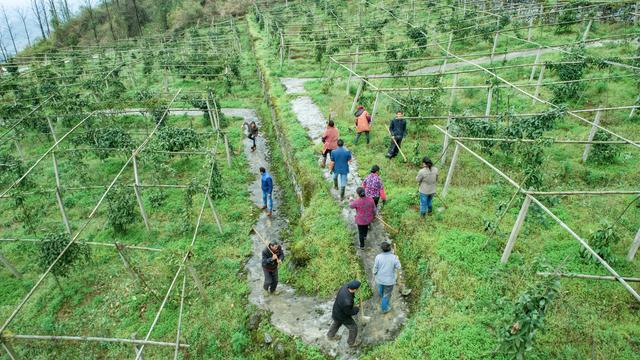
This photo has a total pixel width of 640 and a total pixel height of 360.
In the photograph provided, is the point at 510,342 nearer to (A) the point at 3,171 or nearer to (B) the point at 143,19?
(A) the point at 3,171

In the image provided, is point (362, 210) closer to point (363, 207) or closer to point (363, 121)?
point (363, 207)

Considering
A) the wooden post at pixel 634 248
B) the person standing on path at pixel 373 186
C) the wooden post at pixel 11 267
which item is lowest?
the wooden post at pixel 11 267

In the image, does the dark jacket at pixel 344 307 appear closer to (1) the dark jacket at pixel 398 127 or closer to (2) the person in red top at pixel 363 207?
(2) the person in red top at pixel 363 207

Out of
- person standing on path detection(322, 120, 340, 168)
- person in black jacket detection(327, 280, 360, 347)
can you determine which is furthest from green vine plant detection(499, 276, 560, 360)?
person standing on path detection(322, 120, 340, 168)

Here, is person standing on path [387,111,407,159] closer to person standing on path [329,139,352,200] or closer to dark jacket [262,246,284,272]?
person standing on path [329,139,352,200]

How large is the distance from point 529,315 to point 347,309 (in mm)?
3180

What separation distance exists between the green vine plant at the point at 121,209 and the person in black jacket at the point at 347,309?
347 inches

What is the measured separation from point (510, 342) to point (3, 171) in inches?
804

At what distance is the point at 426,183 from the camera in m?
10.0

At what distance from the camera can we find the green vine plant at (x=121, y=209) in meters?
13.1

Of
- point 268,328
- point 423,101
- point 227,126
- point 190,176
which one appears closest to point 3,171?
point 190,176

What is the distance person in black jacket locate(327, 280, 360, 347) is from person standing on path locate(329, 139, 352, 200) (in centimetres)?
465

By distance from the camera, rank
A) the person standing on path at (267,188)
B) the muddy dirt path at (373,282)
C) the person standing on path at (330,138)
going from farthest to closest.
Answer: the person standing on path at (267,188) < the person standing on path at (330,138) < the muddy dirt path at (373,282)

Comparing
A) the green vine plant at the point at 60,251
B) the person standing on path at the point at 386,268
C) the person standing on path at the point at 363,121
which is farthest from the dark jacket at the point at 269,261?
the person standing on path at the point at 363,121
